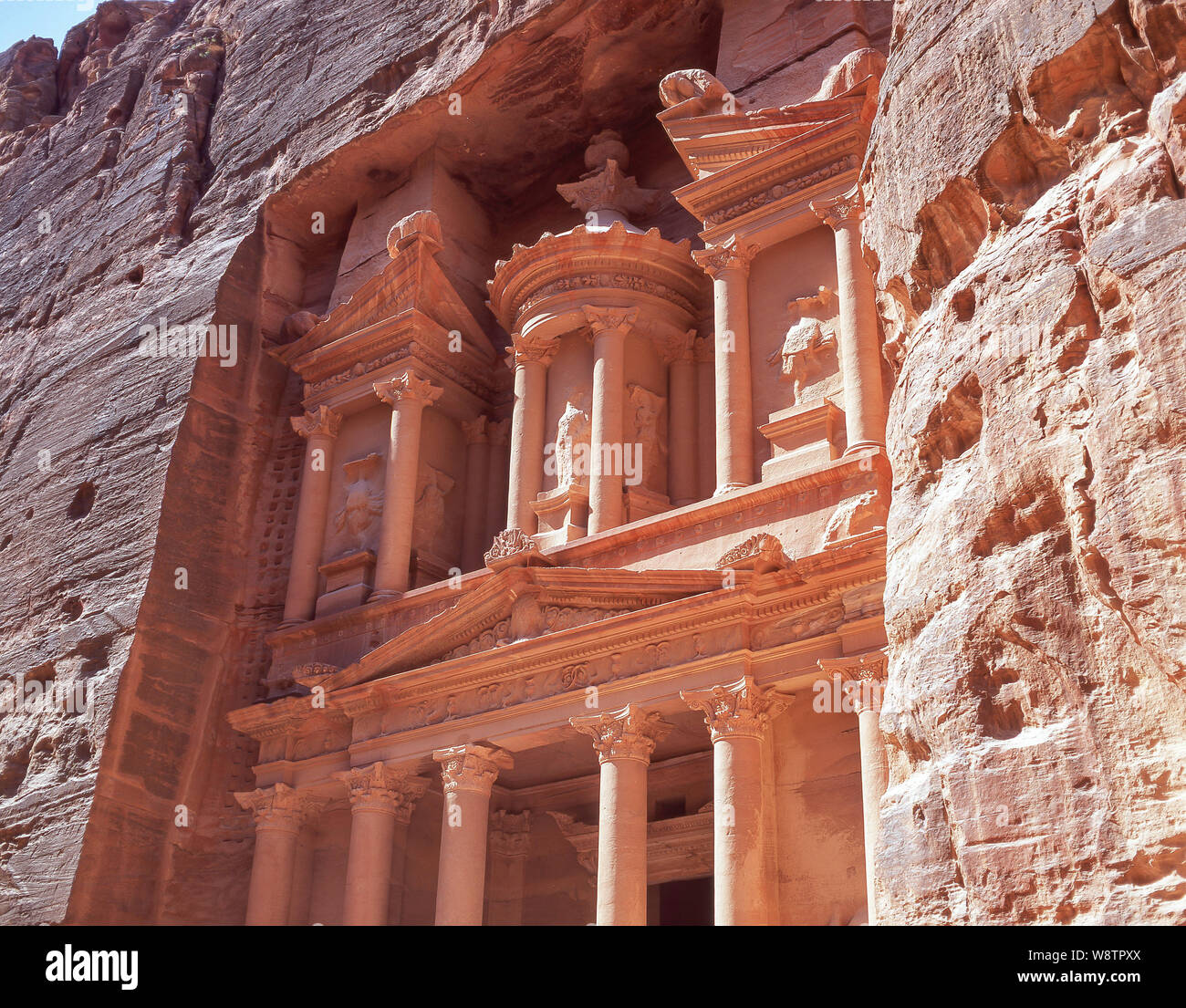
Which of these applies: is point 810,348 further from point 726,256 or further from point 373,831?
point 373,831

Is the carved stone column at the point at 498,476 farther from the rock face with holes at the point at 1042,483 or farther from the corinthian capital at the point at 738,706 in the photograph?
the rock face with holes at the point at 1042,483

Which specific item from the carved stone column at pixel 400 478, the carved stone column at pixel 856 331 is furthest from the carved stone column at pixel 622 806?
the carved stone column at pixel 400 478

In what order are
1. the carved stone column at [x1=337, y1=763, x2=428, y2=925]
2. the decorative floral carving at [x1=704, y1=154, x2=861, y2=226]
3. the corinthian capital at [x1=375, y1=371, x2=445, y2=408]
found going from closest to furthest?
A: the carved stone column at [x1=337, y1=763, x2=428, y2=925] < the decorative floral carving at [x1=704, y1=154, x2=861, y2=226] < the corinthian capital at [x1=375, y1=371, x2=445, y2=408]

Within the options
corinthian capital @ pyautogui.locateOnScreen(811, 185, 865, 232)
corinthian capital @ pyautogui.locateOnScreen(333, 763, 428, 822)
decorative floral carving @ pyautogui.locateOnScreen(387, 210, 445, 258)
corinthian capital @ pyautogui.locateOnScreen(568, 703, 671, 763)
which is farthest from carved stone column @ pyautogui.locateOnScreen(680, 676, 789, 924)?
decorative floral carving @ pyautogui.locateOnScreen(387, 210, 445, 258)

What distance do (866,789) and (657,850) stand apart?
4043 mm

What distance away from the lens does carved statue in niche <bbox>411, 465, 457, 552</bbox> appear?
1750 cm

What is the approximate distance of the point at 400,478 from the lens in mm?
17203

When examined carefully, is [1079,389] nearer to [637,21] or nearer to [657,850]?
[657,850]

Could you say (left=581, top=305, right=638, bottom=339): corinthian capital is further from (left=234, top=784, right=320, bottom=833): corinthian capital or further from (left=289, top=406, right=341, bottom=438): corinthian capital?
(left=234, top=784, right=320, bottom=833): corinthian capital

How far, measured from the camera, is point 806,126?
15.4 meters

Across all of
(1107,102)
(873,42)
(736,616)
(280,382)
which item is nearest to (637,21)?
(873,42)

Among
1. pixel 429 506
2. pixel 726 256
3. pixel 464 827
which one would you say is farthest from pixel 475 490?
pixel 464 827

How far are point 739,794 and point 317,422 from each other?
8.91m

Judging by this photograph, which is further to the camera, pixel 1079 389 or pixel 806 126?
pixel 806 126
